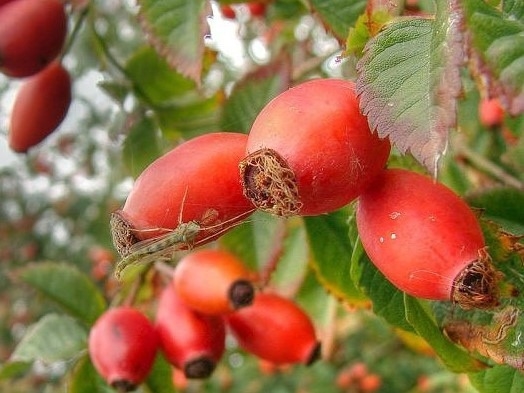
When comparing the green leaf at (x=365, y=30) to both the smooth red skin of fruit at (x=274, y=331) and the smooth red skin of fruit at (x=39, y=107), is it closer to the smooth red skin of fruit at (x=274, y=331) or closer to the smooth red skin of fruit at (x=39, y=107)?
the smooth red skin of fruit at (x=274, y=331)

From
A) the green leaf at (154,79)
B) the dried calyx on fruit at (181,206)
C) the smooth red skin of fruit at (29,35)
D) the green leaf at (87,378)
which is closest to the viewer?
the dried calyx on fruit at (181,206)

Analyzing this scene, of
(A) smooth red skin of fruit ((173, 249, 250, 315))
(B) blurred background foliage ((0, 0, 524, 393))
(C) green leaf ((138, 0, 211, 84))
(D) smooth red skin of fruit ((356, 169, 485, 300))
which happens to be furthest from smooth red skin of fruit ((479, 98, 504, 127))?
(D) smooth red skin of fruit ((356, 169, 485, 300))

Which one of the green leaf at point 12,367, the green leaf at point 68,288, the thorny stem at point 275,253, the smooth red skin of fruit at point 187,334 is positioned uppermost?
the smooth red skin of fruit at point 187,334

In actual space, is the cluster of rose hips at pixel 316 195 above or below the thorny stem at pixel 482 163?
above

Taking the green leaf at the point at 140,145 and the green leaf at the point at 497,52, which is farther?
the green leaf at the point at 140,145

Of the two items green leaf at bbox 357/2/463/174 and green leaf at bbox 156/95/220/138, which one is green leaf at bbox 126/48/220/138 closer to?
green leaf at bbox 156/95/220/138

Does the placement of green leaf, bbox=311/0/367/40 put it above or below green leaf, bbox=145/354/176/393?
above

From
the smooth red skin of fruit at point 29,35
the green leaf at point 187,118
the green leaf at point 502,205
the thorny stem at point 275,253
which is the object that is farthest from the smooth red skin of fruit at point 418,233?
the green leaf at point 187,118

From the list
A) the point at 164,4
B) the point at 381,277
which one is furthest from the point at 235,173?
the point at 164,4
